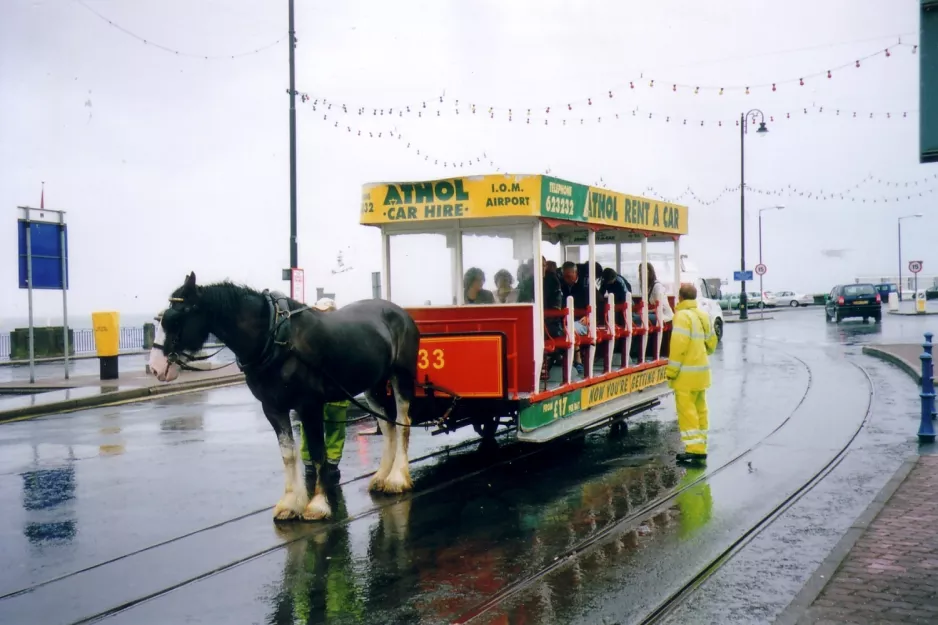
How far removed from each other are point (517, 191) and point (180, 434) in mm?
6547

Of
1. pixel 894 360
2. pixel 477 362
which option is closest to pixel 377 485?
pixel 477 362

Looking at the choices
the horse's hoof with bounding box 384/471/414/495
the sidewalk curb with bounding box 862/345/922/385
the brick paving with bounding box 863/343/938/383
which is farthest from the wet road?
the brick paving with bounding box 863/343/938/383

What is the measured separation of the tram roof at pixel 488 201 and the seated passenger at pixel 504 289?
2.01ft

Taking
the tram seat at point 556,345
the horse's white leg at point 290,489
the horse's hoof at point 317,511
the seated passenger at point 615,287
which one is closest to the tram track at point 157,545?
the horse's white leg at point 290,489

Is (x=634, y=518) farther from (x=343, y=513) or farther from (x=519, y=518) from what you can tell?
(x=343, y=513)

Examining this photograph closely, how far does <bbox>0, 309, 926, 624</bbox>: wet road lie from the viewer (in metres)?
5.30

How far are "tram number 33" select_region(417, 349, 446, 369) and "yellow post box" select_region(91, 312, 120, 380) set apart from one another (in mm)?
13346

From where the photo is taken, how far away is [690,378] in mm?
9375

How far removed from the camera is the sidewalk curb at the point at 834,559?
487 centimetres

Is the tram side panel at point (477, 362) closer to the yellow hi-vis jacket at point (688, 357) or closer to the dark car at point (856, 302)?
the yellow hi-vis jacket at point (688, 357)

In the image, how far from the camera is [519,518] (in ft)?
23.7

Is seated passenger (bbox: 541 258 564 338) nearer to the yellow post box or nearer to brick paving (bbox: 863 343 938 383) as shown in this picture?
brick paving (bbox: 863 343 938 383)

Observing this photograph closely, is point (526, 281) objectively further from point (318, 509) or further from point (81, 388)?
point (81, 388)

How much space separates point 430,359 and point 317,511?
222cm
